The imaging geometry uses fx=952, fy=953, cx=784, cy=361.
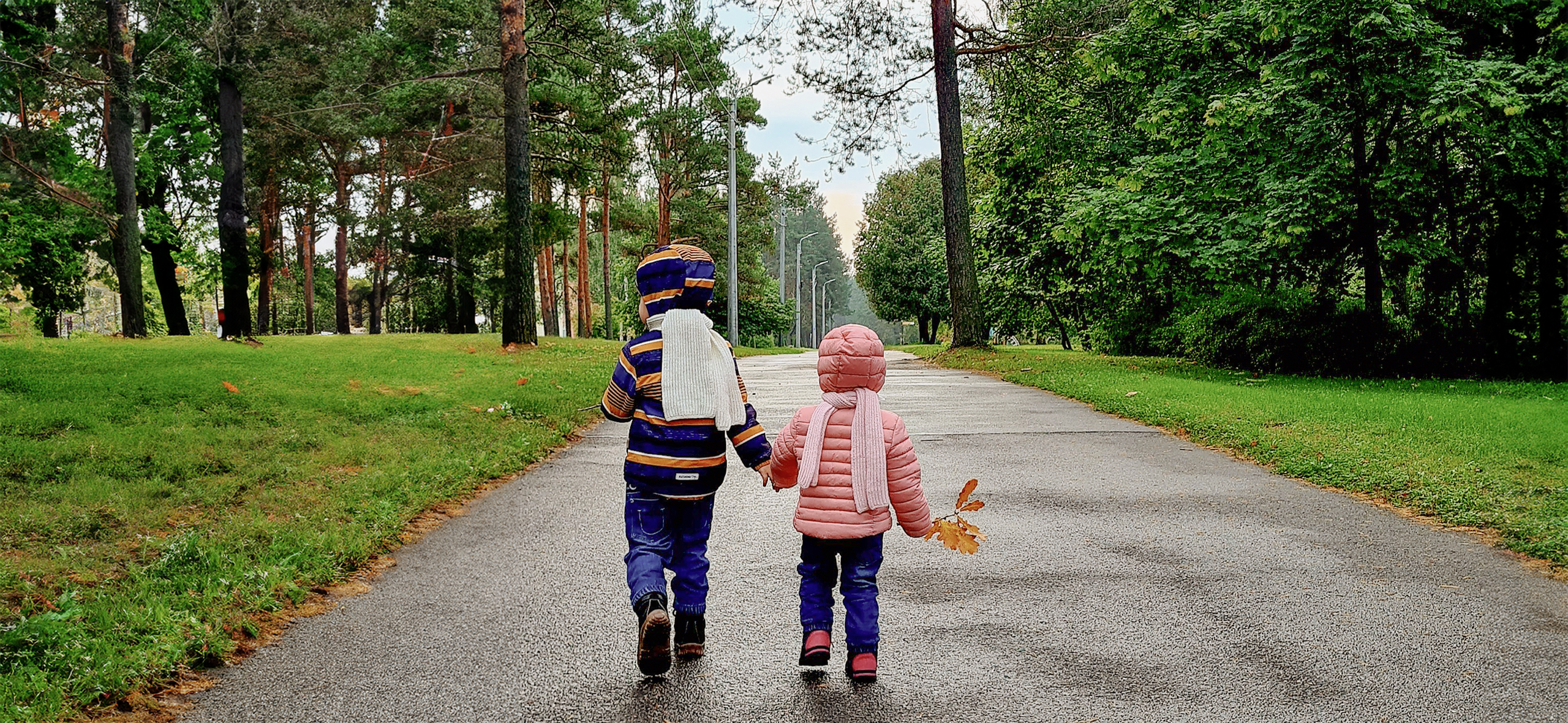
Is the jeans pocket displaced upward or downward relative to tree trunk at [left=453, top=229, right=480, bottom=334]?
downward

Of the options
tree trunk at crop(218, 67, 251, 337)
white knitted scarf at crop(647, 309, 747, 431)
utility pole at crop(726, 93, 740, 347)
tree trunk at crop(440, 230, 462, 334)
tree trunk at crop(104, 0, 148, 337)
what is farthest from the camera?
tree trunk at crop(440, 230, 462, 334)

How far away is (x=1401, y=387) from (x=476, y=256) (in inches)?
1256

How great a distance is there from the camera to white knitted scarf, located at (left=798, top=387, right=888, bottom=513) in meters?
3.50

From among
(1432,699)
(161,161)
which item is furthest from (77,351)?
(1432,699)

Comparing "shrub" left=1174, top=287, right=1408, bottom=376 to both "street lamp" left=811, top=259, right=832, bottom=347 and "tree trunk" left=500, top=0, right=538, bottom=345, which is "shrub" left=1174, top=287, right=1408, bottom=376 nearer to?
"tree trunk" left=500, top=0, right=538, bottom=345

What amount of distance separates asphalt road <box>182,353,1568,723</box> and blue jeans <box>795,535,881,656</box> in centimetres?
20

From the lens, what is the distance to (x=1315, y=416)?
34.5 feet

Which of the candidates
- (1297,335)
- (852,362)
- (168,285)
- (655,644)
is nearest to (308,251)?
(168,285)

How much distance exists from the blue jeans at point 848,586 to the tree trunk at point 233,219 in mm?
22886

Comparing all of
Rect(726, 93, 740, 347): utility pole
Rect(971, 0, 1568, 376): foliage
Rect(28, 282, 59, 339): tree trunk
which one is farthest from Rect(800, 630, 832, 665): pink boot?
Rect(28, 282, 59, 339): tree trunk

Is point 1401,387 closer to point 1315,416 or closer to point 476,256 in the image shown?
point 1315,416

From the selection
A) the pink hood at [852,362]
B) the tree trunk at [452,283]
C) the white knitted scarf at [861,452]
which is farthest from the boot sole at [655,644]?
the tree trunk at [452,283]

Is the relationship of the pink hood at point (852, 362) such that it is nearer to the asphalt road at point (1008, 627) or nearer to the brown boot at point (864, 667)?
the brown boot at point (864, 667)

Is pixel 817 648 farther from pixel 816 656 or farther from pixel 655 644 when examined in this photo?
pixel 655 644
